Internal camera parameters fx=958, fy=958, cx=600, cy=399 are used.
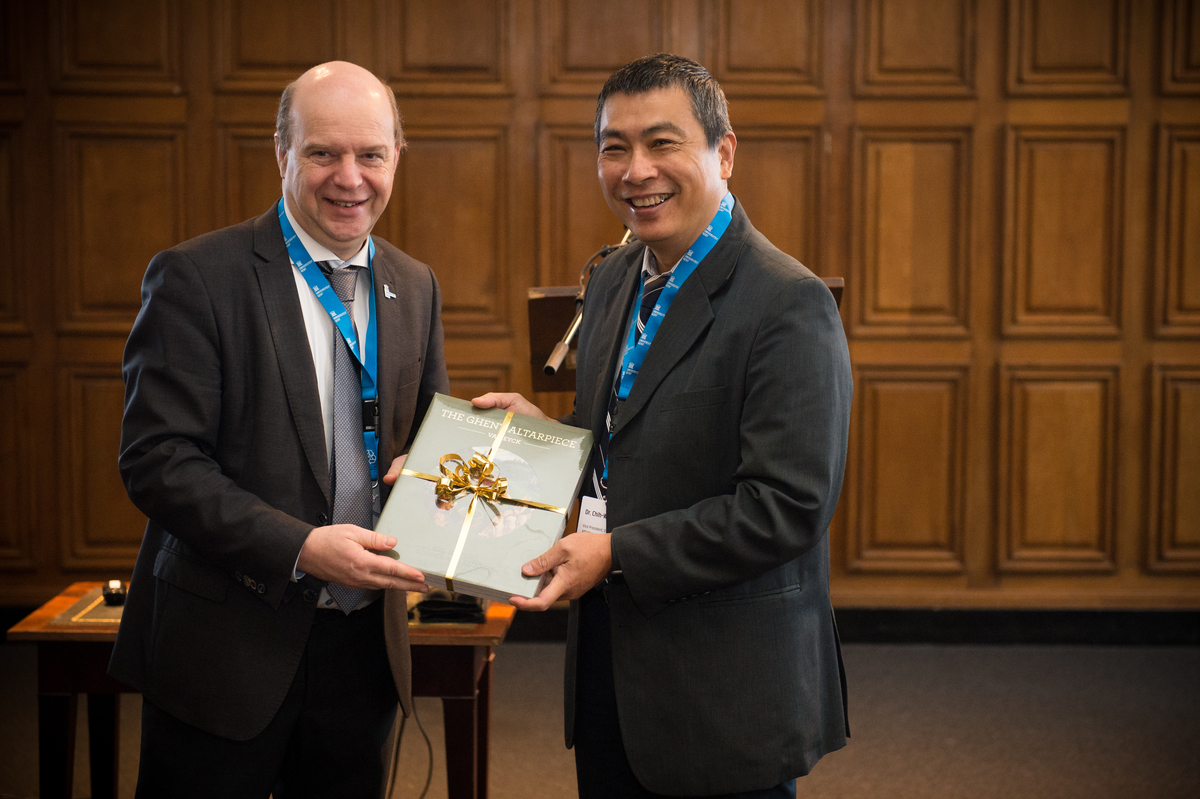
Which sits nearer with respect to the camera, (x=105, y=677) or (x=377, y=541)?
(x=377, y=541)

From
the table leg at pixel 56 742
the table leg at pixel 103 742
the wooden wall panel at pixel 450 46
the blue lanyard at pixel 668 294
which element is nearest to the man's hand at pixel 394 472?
the blue lanyard at pixel 668 294

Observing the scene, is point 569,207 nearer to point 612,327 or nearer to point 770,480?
point 612,327

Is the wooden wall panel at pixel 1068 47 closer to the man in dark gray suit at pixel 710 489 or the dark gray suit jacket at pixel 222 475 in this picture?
the man in dark gray suit at pixel 710 489

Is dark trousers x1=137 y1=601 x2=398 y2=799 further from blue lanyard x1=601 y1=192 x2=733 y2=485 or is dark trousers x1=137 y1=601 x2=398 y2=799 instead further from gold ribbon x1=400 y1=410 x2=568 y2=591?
blue lanyard x1=601 y1=192 x2=733 y2=485

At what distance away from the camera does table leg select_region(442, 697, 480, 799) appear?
2385 mm

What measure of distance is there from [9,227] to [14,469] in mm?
1144

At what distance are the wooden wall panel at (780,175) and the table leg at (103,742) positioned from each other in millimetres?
2973

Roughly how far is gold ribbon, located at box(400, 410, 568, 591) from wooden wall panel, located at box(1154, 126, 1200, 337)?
4.08 m

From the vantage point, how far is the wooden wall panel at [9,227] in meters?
4.49

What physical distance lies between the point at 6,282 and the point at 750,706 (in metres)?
4.42

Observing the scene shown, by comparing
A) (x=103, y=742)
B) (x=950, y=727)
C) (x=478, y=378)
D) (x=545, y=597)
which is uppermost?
(x=478, y=378)

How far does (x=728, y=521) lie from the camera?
1.46 metres

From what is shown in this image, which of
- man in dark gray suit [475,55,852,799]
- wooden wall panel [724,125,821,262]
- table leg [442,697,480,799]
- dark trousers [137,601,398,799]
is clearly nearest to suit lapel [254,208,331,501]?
dark trousers [137,601,398,799]

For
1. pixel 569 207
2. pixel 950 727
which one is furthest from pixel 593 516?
pixel 569 207
